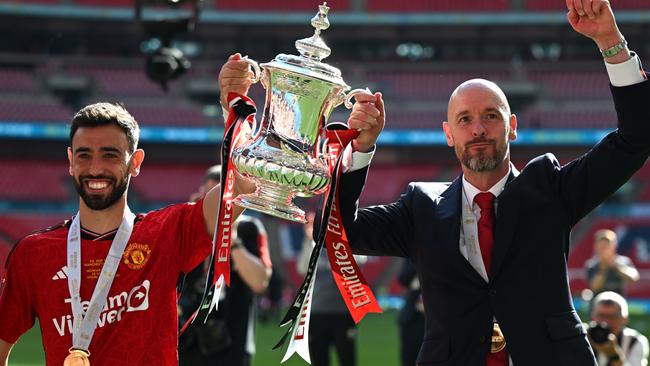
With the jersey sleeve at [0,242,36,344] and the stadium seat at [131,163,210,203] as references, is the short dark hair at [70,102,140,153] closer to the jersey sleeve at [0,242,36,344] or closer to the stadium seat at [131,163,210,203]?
the jersey sleeve at [0,242,36,344]

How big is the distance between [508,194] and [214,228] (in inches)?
36.0

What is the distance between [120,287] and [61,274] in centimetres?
19

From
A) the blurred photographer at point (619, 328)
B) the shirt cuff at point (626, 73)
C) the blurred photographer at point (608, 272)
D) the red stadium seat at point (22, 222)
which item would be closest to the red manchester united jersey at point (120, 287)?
the shirt cuff at point (626, 73)

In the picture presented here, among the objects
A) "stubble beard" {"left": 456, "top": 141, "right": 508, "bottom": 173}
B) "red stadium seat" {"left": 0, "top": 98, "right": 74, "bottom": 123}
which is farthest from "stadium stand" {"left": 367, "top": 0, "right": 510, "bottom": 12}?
"stubble beard" {"left": 456, "top": 141, "right": 508, "bottom": 173}

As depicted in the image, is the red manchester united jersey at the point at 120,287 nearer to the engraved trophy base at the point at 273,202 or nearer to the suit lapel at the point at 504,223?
the engraved trophy base at the point at 273,202

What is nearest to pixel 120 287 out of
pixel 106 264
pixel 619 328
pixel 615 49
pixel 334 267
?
pixel 106 264

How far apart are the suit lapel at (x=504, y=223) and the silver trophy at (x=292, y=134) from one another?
1.86 ft

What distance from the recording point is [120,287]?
10.5 feet

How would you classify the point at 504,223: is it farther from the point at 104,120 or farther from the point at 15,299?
the point at 15,299

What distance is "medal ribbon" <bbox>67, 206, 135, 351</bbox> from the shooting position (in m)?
3.10

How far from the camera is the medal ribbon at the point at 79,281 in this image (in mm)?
3096

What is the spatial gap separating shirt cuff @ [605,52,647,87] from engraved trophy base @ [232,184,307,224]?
38.6 inches

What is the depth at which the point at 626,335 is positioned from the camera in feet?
22.4

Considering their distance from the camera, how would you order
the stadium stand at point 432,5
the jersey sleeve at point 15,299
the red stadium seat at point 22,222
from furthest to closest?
the stadium stand at point 432,5 < the red stadium seat at point 22,222 < the jersey sleeve at point 15,299
